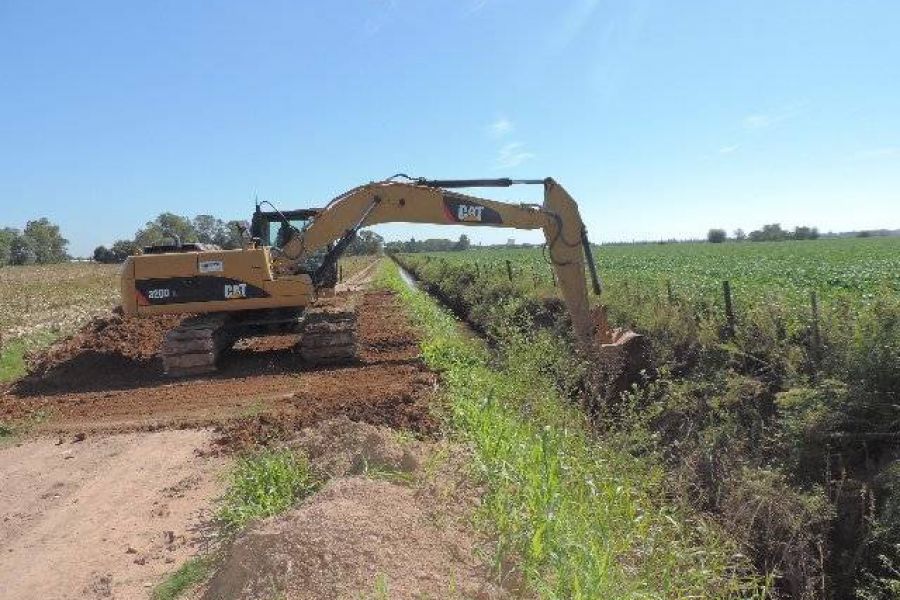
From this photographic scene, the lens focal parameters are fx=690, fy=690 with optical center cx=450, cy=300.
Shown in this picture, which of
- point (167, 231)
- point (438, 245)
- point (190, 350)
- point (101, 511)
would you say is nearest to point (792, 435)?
point (101, 511)

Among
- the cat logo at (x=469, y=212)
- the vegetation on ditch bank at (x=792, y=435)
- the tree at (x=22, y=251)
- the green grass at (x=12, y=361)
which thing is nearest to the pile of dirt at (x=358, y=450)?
the vegetation on ditch bank at (x=792, y=435)

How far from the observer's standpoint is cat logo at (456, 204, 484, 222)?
11.1 m

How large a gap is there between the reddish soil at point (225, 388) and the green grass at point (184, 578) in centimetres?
255

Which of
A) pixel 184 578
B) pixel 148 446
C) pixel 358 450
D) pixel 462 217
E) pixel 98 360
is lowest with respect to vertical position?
pixel 184 578

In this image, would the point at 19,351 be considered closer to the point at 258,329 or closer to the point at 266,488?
the point at 258,329

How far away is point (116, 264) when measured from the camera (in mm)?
62375

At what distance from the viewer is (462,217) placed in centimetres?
1119

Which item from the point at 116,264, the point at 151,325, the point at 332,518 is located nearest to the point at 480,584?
the point at 332,518

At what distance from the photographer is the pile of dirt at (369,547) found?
11.4 ft

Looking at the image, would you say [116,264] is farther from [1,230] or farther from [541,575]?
[541,575]

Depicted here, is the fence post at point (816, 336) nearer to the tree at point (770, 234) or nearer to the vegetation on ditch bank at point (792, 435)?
the vegetation on ditch bank at point (792, 435)

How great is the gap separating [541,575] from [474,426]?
8.36ft

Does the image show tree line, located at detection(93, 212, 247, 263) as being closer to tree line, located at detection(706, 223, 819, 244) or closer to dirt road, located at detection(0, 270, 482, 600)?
dirt road, located at detection(0, 270, 482, 600)

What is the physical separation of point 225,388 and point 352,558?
7231 millimetres
